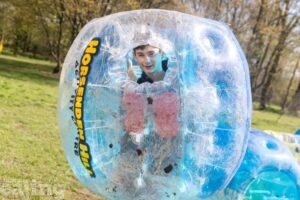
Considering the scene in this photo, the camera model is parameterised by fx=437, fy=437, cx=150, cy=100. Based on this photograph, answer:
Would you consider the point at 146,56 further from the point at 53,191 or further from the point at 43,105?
the point at 43,105

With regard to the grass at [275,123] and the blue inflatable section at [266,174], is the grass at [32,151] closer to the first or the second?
the blue inflatable section at [266,174]

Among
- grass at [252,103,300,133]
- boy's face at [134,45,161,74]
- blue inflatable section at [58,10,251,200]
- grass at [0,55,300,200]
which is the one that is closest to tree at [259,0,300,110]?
grass at [252,103,300,133]

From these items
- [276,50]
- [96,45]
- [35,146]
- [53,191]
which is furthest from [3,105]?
→ [276,50]

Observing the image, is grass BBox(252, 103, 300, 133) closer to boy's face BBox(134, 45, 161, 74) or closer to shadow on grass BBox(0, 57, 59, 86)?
shadow on grass BBox(0, 57, 59, 86)

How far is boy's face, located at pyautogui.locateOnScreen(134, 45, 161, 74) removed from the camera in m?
2.39

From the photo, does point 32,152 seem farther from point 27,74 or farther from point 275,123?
point 275,123

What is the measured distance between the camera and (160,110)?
2334 mm

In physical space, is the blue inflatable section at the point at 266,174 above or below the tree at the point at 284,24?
below

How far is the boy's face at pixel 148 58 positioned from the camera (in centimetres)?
239

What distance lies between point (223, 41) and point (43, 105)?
7334mm

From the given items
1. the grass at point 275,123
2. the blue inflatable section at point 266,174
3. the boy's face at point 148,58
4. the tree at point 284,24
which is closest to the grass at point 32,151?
the blue inflatable section at point 266,174

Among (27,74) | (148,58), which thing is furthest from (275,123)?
(148,58)

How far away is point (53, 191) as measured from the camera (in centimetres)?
404

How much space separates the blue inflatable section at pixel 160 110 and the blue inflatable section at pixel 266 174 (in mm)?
339
